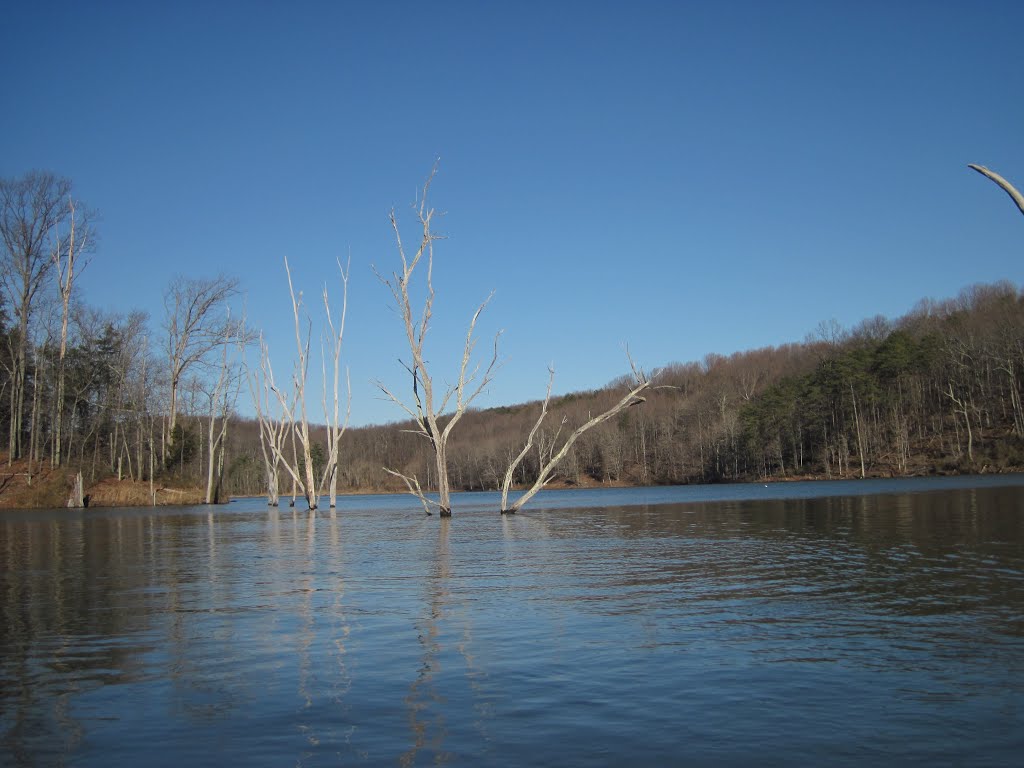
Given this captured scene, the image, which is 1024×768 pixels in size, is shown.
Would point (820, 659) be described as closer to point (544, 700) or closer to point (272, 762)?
point (544, 700)

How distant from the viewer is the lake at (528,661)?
5297 mm

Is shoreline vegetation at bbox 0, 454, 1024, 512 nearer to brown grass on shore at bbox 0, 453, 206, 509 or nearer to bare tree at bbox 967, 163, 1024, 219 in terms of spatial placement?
brown grass on shore at bbox 0, 453, 206, 509

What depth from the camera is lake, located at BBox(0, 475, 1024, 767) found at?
530 cm

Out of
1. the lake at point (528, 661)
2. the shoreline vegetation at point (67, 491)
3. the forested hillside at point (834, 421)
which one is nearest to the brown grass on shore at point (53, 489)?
the shoreline vegetation at point (67, 491)

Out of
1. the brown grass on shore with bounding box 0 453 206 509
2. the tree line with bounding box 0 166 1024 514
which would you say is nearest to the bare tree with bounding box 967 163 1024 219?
the tree line with bounding box 0 166 1024 514

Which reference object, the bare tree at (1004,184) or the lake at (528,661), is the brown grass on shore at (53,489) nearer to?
the lake at (528,661)

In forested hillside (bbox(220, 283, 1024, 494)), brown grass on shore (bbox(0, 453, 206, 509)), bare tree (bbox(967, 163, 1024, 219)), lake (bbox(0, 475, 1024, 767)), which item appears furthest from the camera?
forested hillside (bbox(220, 283, 1024, 494))

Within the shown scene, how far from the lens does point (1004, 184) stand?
942cm

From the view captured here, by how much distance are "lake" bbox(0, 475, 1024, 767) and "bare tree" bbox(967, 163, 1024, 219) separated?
4605mm

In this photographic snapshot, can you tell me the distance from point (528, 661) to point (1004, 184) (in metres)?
7.60

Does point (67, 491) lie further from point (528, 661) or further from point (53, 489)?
point (528, 661)

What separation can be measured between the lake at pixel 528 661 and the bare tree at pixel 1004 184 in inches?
181

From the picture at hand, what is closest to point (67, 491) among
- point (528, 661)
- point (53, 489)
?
point (53, 489)

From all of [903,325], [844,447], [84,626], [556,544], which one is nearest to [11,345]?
[556,544]
